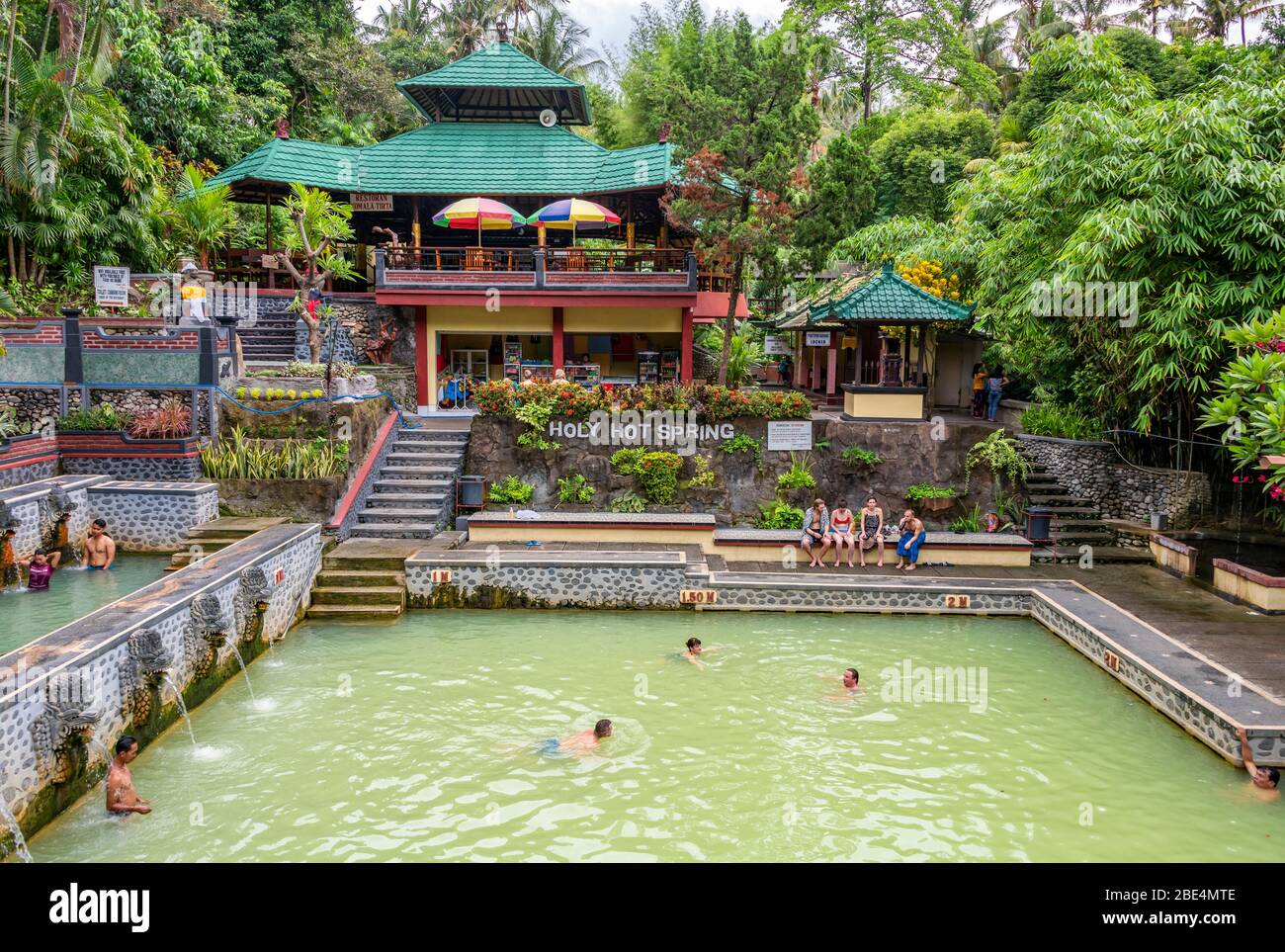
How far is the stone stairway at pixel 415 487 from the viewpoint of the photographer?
16.2m

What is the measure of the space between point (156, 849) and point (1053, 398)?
63.8 feet

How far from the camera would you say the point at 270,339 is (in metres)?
23.3

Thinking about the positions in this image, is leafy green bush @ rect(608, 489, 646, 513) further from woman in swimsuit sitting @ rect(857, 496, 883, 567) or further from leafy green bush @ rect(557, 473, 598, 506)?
woman in swimsuit sitting @ rect(857, 496, 883, 567)

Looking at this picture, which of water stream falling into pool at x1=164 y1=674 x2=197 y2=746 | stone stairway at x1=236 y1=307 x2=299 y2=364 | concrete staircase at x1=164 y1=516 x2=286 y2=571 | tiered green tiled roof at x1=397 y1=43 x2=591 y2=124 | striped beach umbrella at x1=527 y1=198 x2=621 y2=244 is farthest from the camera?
tiered green tiled roof at x1=397 y1=43 x2=591 y2=124

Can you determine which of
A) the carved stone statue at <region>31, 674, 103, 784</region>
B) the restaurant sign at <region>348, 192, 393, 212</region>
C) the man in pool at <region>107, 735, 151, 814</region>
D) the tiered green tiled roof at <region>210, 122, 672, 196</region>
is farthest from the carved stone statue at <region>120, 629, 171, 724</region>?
the restaurant sign at <region>348, 192, 393, 212</region>

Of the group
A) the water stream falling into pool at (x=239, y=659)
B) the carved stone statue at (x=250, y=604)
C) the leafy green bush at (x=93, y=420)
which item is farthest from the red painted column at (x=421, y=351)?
the water stream falling into pool at (x=239, y=659)

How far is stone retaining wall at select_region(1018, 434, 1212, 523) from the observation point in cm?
1692

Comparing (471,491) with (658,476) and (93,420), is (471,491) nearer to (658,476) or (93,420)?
(658,476)

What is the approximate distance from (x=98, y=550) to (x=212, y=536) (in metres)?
1.60

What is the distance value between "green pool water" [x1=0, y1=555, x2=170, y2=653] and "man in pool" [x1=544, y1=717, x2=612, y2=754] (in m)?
6.08

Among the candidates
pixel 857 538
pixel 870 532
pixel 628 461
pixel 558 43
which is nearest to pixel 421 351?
pixel 628 461

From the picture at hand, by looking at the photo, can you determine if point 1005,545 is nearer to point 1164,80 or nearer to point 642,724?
point 642,724

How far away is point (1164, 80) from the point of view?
1097 inches
